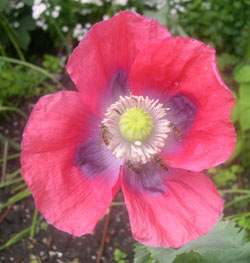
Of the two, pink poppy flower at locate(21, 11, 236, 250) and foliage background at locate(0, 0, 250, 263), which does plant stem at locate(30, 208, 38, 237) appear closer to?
foliage background at locate(0, 0, 250, 263)

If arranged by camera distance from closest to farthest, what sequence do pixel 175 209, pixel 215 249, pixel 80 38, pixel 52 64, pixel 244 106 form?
pixel 175 209
pixel 215 249
pixel 244 106
pixel 80 38
pixel 52 64

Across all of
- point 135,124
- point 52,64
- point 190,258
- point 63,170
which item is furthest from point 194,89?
point 52,64

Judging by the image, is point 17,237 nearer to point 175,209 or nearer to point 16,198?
point 16,198

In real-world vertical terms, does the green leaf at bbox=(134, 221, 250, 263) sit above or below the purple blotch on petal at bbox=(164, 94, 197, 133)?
below

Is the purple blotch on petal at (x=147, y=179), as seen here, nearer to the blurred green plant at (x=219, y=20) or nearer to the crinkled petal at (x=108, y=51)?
the crinkled petal at (x=108, y=51)

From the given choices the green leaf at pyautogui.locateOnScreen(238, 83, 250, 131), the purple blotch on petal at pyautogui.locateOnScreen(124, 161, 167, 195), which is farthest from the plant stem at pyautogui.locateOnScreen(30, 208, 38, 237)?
the green leaf at pyautogui.locateOnScreen(238, 83, 250, 131)

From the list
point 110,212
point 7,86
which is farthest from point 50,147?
point 7,86
